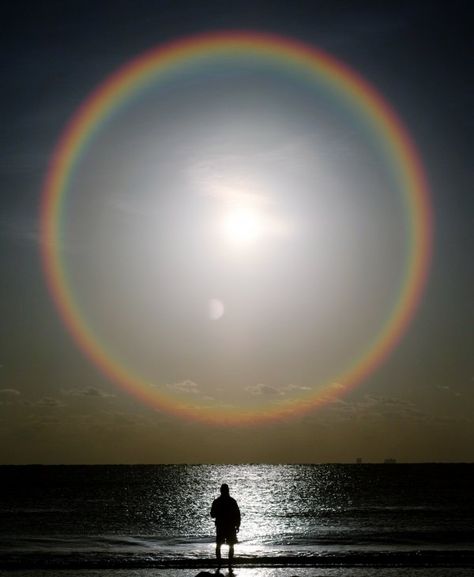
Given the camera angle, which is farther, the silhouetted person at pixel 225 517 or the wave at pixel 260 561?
the wave at pixel 260 561

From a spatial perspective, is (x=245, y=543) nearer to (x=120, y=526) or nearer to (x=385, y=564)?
(x=385, y=564)

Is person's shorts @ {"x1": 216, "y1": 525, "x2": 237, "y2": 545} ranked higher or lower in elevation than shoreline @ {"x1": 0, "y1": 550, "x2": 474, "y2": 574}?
higher

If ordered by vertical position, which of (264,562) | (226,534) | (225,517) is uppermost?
(225,517)

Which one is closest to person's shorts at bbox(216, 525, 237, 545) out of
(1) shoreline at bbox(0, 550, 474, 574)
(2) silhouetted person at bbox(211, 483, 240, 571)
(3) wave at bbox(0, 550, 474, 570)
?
(2) silhouetted person at bbox(211, 483, 240, 571)

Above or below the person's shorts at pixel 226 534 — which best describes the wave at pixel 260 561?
below

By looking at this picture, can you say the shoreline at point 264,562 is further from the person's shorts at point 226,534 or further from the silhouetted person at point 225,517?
the silhouetted person at point 225,517

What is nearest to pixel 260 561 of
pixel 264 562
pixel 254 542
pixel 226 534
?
pixel 264 562

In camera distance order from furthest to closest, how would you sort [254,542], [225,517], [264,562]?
[254,542] → [264,562] → [225,517]

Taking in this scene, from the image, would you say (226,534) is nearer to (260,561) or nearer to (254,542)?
(260,561)

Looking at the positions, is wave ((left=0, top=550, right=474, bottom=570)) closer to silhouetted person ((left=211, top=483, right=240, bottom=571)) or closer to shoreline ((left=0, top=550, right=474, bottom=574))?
shoreline ((left=0, top=550, right=474, bottom=574))

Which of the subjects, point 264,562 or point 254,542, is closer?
point 264,562

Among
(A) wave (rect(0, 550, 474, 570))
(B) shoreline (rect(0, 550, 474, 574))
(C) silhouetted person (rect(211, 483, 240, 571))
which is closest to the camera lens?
(C) silhouetted person (rect(211, 483, 240, 571))

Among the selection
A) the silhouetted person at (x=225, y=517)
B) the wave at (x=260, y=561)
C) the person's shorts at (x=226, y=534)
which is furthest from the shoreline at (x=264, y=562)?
the silhouetted person at (x=225, y=517)
